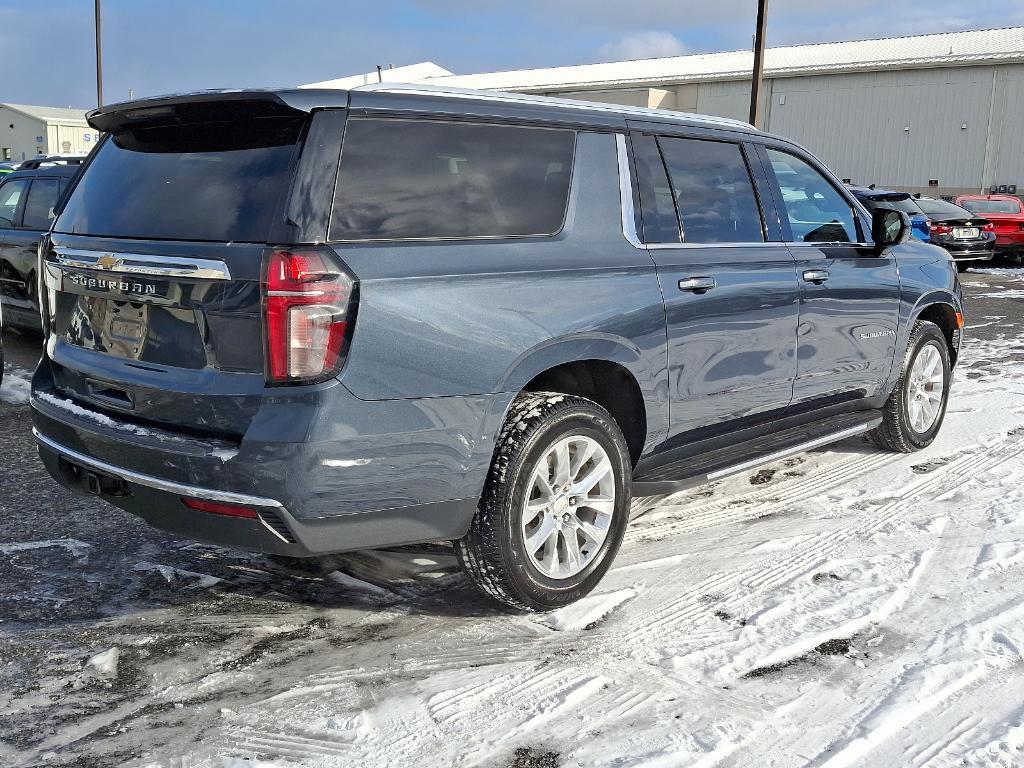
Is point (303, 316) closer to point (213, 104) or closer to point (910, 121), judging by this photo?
point (213, 104)

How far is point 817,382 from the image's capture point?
16.1ft

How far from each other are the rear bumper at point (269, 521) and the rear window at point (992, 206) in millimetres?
19323

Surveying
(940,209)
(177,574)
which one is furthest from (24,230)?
(940,209)

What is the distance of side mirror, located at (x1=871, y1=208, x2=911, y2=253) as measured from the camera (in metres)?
5.36

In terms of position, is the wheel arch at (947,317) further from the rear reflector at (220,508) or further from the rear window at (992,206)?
the rear window at (992,206)

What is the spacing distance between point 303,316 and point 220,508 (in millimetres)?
655

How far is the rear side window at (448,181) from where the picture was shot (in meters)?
3.16

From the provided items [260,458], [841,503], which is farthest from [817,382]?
[260,458]

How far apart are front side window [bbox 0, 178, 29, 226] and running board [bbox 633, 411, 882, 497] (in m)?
7.49

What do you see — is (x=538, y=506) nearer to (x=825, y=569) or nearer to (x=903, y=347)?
(x=825, y=569)

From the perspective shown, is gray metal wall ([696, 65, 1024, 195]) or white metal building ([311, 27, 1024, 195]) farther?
white metal building ([311, 27, 1024, 195])

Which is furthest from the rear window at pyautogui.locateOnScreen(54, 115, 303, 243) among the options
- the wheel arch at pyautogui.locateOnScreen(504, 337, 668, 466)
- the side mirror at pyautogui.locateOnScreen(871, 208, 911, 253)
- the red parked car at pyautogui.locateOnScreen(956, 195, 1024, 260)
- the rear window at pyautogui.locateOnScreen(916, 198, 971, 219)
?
the red parked car at pyautogui.locateOnScreen(956, 195, 1024, 260)

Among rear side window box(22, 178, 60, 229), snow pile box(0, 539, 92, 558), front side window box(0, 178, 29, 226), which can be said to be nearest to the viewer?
snow pile box(0, 539, 92, 558)

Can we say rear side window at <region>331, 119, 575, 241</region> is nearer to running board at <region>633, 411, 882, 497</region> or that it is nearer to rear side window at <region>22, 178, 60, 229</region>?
running board at <region>633, 411, 882, 497</region>
